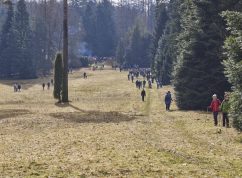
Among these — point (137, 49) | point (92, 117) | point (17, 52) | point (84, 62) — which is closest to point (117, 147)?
point (92, 117)

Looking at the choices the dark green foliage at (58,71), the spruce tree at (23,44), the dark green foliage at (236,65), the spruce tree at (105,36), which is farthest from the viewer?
the spruce tree at (105,36)

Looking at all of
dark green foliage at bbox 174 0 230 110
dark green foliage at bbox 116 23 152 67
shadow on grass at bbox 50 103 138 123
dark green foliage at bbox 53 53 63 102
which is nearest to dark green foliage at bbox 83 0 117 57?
dark green foliage at bbox 116 23 152 67

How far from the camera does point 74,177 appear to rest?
41.2ft

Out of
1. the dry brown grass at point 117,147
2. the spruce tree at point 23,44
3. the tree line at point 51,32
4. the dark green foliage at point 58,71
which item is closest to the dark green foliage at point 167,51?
the dark green foliage at point 58,71

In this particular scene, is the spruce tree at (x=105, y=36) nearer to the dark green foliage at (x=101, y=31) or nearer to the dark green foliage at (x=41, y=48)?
the dark green foliage at (x=101, y=31)

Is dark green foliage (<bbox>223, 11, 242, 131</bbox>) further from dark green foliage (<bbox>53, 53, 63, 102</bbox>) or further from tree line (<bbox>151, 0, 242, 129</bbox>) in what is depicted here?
dark green foliage (<bbox>53, 53, 63, 102</bbox>)

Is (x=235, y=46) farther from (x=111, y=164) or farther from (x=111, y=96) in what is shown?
(x=111, y=96)

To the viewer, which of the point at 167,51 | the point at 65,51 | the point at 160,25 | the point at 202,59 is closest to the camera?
the point at 202,59

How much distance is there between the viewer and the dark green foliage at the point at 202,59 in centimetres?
3356

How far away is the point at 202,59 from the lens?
34438mm

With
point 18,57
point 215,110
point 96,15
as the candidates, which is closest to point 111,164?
point 215,110

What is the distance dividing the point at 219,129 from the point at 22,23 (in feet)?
253

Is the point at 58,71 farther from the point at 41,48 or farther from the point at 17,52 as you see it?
the point at 41,48

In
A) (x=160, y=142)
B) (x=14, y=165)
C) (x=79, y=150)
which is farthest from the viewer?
(x=160, y=142)
